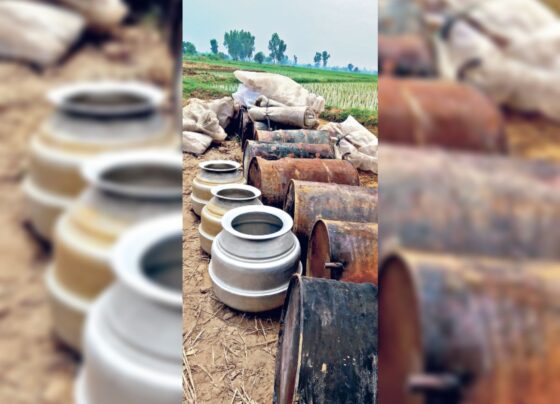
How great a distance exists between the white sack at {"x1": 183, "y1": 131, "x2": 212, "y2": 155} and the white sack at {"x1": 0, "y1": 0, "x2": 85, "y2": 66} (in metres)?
3.72

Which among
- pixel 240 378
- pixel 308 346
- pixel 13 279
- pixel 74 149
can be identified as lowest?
pixel 240 378

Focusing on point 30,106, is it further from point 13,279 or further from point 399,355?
point 399,355

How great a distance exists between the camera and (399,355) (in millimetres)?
543

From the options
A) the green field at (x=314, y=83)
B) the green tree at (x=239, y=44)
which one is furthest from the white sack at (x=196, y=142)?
the green tree at (x=239, y=44)

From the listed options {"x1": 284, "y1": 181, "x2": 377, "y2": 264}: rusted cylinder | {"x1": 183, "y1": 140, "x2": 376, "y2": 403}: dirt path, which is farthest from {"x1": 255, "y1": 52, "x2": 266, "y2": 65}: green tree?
{"x1": 183, "y1": 140, "x2": 376, "y2": 403}: dirt path

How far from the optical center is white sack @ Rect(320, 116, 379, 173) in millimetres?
3883

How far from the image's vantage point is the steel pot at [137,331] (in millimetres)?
335

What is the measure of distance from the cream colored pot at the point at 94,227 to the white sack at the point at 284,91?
3217mm

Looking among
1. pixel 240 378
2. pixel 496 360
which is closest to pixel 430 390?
pixel 496 360

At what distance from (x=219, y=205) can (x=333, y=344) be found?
5.37 feet

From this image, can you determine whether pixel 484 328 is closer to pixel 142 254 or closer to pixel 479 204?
pixel 479 204

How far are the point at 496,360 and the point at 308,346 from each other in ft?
2.62

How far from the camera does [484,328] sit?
1.48 feet

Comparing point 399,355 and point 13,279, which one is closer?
point 13,279
